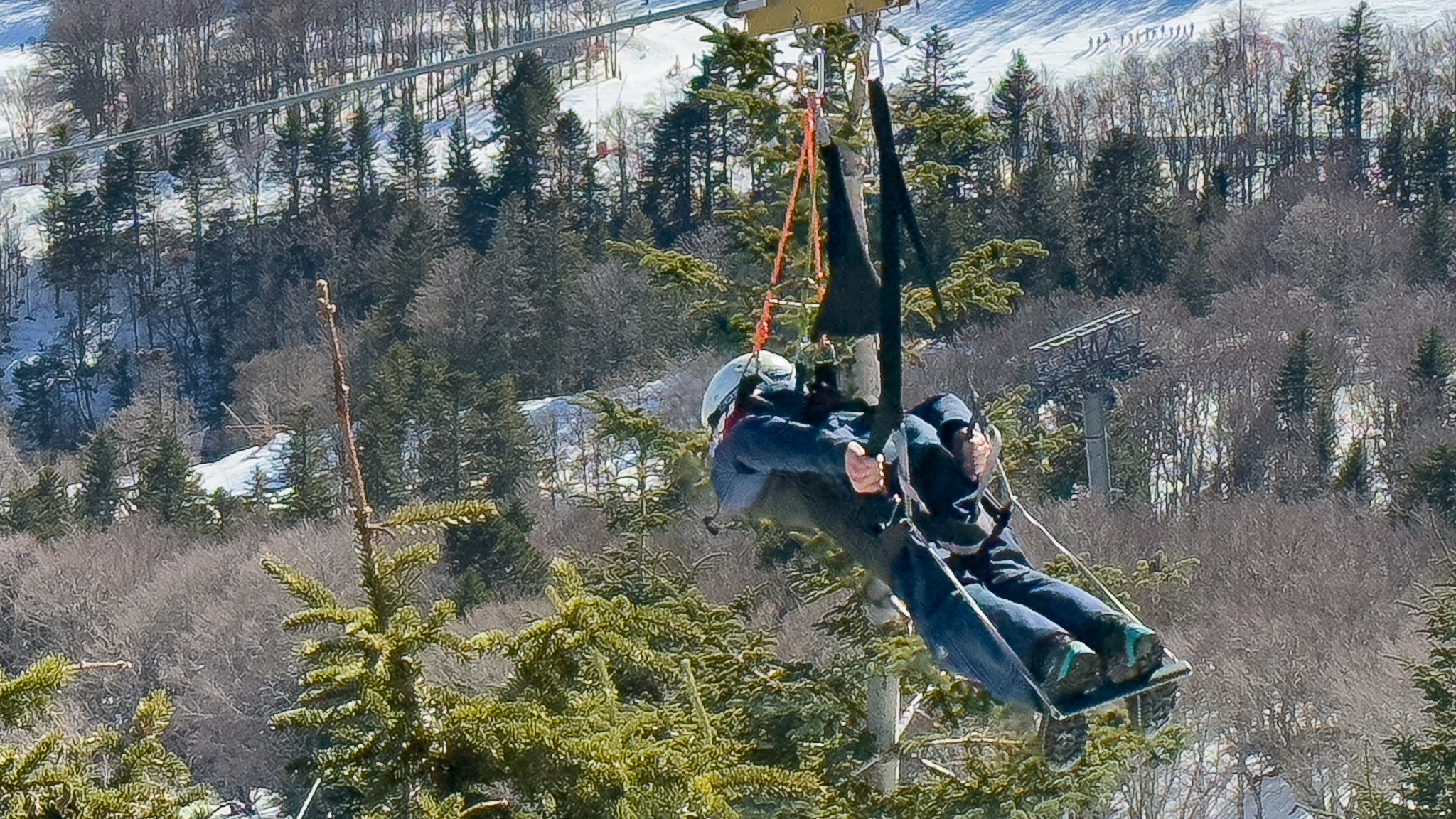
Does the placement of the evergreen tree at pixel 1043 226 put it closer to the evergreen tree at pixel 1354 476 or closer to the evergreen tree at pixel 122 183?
the evergreen tree at pixel 1354 476

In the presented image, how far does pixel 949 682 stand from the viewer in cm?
900

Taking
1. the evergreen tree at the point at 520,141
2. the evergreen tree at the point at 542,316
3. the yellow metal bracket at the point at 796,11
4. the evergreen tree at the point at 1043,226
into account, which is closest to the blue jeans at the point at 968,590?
the yellow metal bracket at the point at 796,11

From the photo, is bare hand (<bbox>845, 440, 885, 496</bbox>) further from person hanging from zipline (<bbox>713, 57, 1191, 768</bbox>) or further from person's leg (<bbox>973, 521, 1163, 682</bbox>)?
person's leg (<bbox>973, 521, 1163, 682</bbox>)

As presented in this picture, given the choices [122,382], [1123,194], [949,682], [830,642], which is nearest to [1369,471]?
[1123,194]

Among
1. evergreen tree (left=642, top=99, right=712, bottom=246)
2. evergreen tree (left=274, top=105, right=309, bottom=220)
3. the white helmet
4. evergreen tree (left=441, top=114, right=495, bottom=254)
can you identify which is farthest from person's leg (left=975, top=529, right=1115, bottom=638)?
evergreen tree (left=274, top=105, right=309, bottom=220)

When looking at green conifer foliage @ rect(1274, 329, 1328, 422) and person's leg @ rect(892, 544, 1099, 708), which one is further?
green conifer foliage @ rect(1274, 329, 1328, 422)

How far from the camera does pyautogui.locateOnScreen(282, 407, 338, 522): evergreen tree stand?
3928cm

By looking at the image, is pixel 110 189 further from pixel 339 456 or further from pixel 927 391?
pixel 927 391

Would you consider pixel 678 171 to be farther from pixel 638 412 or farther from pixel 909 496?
pixel 909 496

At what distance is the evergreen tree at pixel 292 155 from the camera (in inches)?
2315

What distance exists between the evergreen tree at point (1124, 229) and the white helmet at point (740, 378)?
143 ft

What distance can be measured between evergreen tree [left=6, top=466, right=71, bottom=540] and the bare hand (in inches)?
1574

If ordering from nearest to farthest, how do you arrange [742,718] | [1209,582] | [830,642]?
[742,718], [830,642], [1209,582]

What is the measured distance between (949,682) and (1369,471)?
34.3 metres
